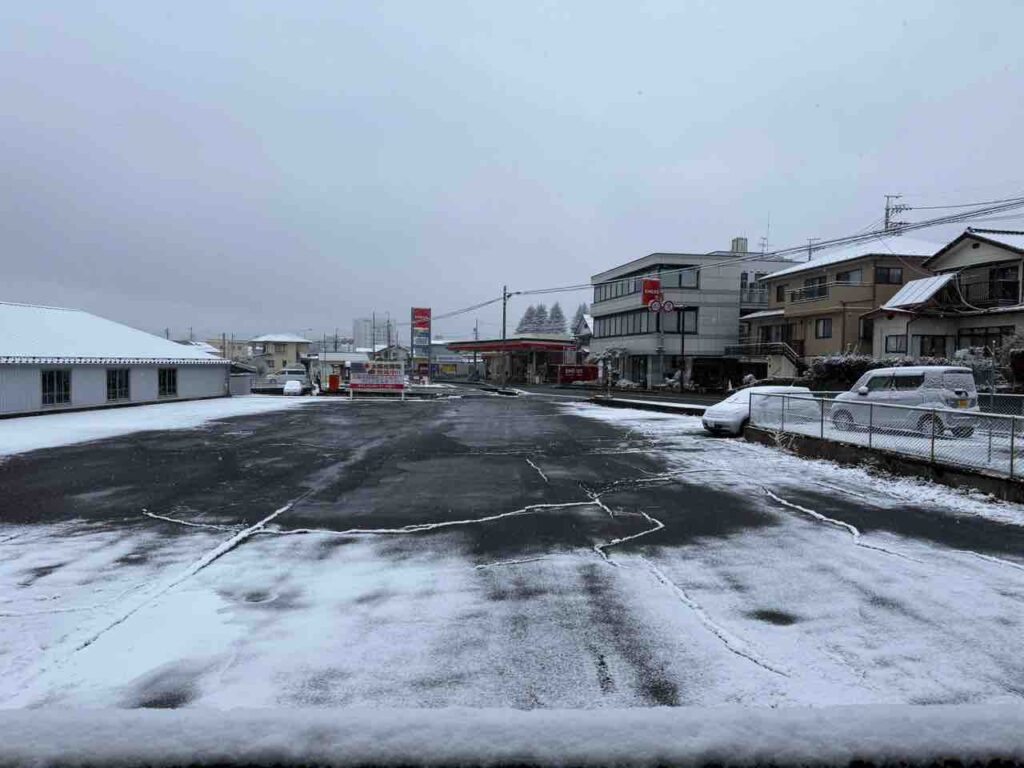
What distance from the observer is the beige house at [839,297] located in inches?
1459

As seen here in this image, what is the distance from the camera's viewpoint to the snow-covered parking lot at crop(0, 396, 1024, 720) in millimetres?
3854

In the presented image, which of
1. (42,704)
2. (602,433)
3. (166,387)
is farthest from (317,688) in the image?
(166,387)

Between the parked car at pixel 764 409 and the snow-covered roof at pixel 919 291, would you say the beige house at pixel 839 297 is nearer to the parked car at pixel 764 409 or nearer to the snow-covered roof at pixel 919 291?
the snow-covered roof at pixel 919 291

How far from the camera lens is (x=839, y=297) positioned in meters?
37.8

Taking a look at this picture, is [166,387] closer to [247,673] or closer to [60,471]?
[60,471]

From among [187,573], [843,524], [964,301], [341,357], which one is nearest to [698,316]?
[964,301]

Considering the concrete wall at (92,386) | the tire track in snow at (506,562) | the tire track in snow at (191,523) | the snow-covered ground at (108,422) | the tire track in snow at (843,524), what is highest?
the concrete wall at (92,386)

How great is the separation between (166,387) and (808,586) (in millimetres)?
33927

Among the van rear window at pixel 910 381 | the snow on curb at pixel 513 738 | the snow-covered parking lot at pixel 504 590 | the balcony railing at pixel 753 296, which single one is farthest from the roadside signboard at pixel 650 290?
the snow on curb at pixel 513 738

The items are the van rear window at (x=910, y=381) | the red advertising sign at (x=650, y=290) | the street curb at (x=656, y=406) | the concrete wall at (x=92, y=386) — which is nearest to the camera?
the van rear window at (x=910, y=381)

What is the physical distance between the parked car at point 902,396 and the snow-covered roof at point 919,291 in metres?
17.8

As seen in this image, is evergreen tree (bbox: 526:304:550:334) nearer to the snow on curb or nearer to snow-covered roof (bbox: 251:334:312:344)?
snow-covered roof (bbox: 251:334:312:344)

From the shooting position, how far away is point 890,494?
9750mm

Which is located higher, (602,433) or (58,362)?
(58,362)
